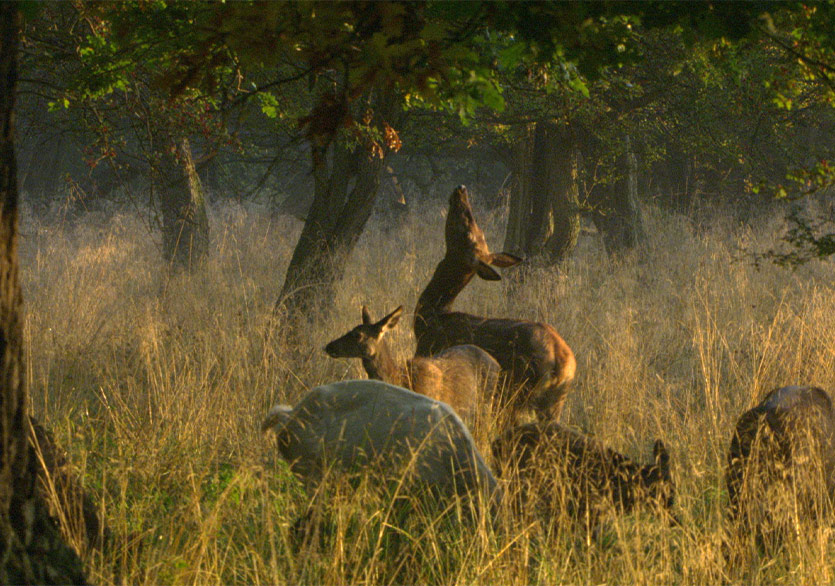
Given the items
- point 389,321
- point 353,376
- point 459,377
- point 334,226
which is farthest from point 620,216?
point 389,321

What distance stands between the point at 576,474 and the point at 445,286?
180cm

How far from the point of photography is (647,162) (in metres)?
12.2

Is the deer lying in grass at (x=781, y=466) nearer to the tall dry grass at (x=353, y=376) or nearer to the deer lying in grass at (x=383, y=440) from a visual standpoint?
the tall dry grass at (x=353, y=376)

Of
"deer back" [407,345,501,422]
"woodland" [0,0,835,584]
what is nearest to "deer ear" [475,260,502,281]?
"deer back" [407,345,501,422]

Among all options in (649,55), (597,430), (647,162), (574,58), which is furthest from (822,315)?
(574,58)

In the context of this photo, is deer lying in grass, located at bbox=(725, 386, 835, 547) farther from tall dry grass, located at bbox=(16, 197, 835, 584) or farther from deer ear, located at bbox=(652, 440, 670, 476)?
deer ear, located at bbox=(652, 440, 670, 476)

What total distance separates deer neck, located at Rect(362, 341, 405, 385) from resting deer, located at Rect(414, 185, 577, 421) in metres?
0.79

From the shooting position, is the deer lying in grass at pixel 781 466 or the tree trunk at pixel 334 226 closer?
the deer lying in grass at pixel 781 466

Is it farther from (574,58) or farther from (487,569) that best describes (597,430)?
(574,58)

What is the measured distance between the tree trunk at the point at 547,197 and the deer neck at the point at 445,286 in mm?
5963

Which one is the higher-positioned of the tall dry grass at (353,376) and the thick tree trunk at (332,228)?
the thick tree trunk at (332,228)

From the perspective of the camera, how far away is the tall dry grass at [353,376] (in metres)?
3.62

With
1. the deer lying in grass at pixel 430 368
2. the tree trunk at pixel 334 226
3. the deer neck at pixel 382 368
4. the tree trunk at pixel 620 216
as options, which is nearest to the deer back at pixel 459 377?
the deer lying in grass at pixel 430 368

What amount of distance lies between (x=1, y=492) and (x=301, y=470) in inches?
67.6
